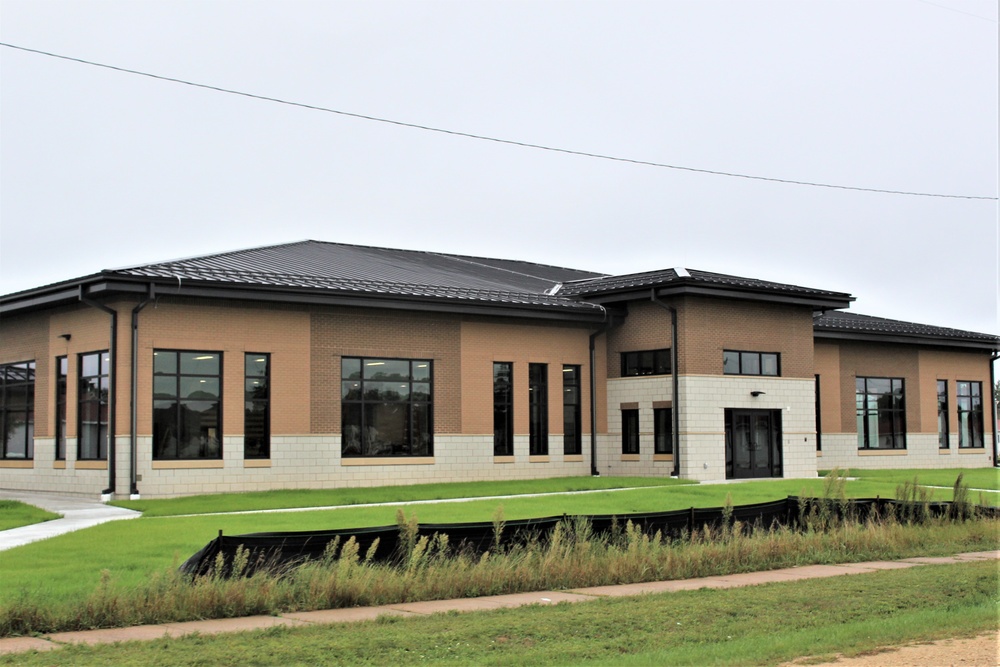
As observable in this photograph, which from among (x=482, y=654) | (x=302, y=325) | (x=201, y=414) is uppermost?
(x=302, y=325)

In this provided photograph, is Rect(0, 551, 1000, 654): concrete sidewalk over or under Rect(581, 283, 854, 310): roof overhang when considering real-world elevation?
under

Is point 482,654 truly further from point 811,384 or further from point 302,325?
point 811,384

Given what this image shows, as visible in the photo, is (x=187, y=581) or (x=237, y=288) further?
(x=237, y=288)

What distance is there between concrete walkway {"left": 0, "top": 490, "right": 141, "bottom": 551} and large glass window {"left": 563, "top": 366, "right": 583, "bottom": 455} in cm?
1436

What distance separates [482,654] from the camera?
9906mm

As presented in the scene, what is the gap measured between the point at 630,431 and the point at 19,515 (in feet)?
61.1

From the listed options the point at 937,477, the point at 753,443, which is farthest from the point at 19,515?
the point at 937,477

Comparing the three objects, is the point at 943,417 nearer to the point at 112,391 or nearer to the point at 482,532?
the point at 112,391

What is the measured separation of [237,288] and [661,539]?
15325 millimetres

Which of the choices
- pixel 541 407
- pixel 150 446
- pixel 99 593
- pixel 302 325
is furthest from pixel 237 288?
pixel 99 593

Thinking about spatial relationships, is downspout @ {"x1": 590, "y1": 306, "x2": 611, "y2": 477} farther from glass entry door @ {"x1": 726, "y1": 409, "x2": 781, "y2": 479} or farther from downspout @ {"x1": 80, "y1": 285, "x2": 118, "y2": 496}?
downspout @ {"x1": 80, "y1": 285, "x2": 118, "y2": 496}

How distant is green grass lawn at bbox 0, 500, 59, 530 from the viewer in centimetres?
2224

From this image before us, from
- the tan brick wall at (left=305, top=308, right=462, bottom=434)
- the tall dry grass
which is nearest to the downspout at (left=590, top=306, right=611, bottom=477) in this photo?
the tan brick wall at (left=305, top=308, right=462, bottom=434)

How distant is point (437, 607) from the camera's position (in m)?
12.7
